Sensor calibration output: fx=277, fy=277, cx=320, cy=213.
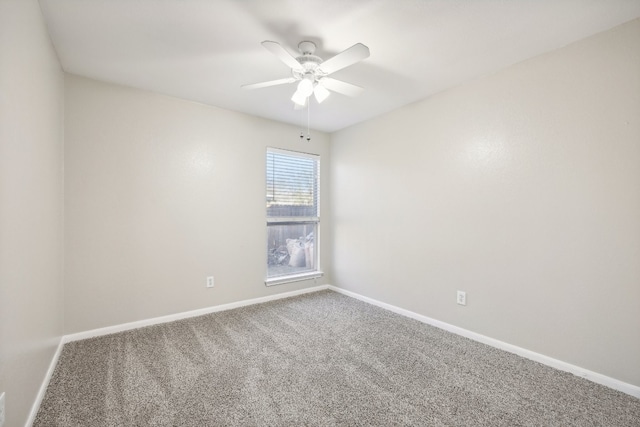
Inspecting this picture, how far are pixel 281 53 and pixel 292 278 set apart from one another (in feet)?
9.38

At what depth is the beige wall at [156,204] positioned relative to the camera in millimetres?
2498

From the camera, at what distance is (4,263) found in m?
1.20

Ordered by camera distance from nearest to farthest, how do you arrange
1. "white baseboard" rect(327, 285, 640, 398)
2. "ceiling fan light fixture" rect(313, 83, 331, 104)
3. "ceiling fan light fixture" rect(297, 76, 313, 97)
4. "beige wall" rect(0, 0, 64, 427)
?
"beige wall" rect(0, 0, 64, 427)
"white baseboard" rect(327, 285, 640, 398)
"ceiling fan light fixture" rect(297, 76, 313, 97)
"ceiling fan light fixture" rect(313, 83, 331, 104)

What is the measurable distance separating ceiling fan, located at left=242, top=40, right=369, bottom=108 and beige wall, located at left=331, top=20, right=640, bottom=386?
124 cm

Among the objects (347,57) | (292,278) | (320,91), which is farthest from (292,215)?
(347,57)

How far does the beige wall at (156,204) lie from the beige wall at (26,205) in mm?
372

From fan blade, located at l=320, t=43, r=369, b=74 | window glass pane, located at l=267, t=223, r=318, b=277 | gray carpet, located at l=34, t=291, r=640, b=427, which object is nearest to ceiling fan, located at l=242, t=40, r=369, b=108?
fan blade, located at l=320, t=43, r=369, b=74

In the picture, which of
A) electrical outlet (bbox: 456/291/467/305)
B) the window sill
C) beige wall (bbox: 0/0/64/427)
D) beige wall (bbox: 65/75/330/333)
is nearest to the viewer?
beige wall (bbox: 0/0/64/427)

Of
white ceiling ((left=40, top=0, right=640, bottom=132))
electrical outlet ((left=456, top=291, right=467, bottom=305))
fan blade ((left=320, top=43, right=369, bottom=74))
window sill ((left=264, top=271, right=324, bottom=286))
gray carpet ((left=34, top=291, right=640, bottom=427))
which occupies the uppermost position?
white ceiling ((left=40, top=0, right=640, bottom=132))

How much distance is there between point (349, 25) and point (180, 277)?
2.83m

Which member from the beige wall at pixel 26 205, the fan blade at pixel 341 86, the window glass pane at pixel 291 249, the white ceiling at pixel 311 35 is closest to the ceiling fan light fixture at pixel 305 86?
the fan blade at pixel 341 86

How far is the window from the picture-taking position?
3.74 metres

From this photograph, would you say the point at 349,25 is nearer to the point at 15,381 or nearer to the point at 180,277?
the point at 15,381

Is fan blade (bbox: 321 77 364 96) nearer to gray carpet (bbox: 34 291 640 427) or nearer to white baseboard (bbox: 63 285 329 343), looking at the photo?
gray carpet (bbox: 34 291 640 427)
